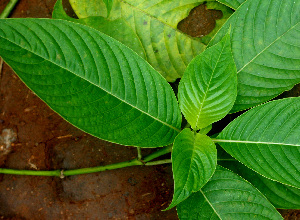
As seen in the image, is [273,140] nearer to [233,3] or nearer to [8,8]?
[233,3]

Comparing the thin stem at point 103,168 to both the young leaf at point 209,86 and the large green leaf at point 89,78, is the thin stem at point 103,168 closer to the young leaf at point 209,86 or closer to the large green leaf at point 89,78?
the large green leaf at point 89,78

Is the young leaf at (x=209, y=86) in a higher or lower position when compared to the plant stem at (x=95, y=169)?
higher

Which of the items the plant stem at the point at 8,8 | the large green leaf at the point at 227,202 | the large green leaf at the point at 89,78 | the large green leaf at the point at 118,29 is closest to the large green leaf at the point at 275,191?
the large green leaf at the point at 227,202

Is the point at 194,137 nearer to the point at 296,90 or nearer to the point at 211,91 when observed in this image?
the point at 211,91

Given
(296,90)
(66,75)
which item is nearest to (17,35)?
(66,75)

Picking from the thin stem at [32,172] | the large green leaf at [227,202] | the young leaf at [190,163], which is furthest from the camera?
the thin stem at [32,172]

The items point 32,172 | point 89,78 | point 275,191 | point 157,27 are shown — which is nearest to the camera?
point 89,78

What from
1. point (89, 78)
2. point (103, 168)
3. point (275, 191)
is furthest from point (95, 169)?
point (275, 191)
